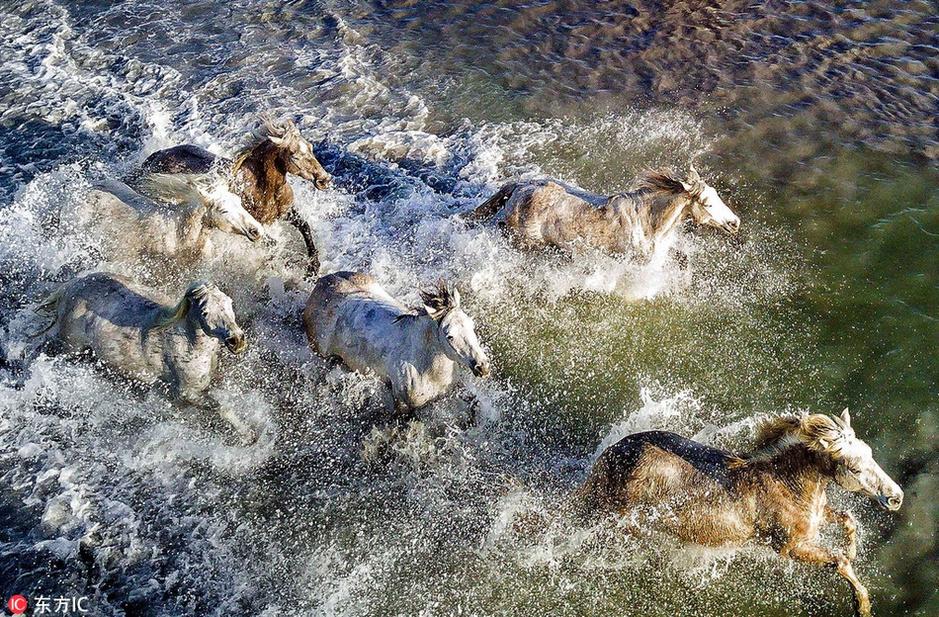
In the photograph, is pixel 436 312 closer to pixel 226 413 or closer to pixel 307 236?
pixel 226 413

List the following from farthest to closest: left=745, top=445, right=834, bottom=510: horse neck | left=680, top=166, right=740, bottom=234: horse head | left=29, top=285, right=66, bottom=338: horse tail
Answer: left=680, top=166, right=740, bottom=234: horse head → left=29, top=285, right=66, bottom=338: horse tail → left=745, top=445, right=834, bottom=510: horse neck

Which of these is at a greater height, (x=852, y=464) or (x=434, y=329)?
(x=434, y=329)

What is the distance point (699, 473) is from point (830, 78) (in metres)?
7.65

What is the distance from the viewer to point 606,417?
6539 mm

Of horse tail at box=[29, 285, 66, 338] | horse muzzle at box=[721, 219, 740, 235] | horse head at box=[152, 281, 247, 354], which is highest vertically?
horse head at box=[152, 281, 247, 354]

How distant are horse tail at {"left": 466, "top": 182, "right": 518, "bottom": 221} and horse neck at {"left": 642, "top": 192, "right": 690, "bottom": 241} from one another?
1.47m

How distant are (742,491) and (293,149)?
540 cm

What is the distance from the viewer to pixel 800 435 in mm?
4969

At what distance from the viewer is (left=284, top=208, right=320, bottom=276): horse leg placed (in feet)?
25.6

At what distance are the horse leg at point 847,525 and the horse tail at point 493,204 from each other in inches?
173

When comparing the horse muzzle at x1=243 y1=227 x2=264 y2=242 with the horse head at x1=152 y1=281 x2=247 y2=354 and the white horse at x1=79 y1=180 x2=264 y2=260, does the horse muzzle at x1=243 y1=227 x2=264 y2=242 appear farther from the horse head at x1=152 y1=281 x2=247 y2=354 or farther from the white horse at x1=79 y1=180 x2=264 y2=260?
the horse head at x1=152 y1=281 x2=247 y2=354

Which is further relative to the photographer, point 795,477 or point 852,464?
point 795,477

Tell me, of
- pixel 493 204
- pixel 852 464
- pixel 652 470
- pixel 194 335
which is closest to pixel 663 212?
pixel 493 204

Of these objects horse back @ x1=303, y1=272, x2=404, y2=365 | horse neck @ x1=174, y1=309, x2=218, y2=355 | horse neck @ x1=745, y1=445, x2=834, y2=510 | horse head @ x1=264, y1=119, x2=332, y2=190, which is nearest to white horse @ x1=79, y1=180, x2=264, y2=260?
horse head @ x1=264, y1=119, x2=332, y2=190
